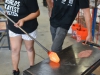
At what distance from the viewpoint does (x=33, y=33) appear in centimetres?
150

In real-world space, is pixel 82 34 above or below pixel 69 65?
below

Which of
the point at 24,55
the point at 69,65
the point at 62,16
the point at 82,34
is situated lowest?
the point at 24,55

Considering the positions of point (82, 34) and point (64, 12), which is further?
point (82, 34)

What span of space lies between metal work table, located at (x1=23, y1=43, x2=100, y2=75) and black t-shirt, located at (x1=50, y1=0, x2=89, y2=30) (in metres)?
0.33

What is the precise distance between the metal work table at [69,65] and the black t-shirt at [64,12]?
0.33m

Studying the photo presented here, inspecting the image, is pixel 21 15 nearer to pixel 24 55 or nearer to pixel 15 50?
pixel 15 50

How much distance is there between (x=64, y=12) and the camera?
1.35 metres

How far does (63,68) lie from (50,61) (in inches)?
4.9

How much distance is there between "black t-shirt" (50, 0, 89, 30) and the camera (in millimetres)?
1311

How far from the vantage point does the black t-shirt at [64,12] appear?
131 centimetres

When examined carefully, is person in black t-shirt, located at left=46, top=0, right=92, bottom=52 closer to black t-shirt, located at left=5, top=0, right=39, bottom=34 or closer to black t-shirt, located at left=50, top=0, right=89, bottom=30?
black t-shirt, located at left=50, top=0, right=89, bottom=30

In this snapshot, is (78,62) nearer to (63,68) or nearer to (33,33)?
(63,68)

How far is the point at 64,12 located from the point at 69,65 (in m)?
0.53

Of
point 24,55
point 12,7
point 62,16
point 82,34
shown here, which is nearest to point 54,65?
point 62,16
